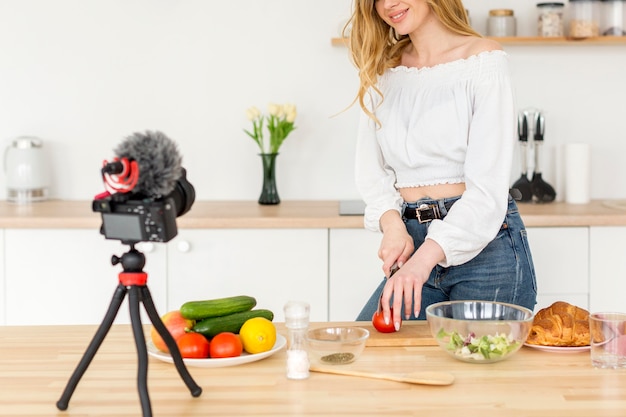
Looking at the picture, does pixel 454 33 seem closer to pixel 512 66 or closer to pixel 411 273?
pixel 411 273

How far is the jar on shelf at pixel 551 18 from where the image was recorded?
135 inches

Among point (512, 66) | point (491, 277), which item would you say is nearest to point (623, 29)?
point (512, 66)

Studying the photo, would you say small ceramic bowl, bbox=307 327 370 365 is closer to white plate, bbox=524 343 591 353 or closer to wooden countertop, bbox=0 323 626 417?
wooden countertop, bbox=0 323 626 417

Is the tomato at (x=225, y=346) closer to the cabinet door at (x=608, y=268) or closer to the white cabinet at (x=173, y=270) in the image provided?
the white cabinet at (x=173, y=270)

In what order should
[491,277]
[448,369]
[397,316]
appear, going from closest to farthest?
[448,369], [397,316], [491,277]

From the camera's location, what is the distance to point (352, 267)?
121 inches

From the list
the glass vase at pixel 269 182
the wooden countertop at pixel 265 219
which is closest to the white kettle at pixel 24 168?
the wooden countertop at pixel 265 219

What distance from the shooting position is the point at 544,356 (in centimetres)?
160

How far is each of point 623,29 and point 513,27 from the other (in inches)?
17.8

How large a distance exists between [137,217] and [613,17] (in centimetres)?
274

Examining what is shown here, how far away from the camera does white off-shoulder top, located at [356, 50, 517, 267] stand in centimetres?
191

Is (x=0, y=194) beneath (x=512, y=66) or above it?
beneath

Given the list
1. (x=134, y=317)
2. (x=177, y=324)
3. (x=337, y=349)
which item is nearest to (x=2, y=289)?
(x=177, y=324)

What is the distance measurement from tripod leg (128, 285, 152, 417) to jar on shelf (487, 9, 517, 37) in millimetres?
2490
